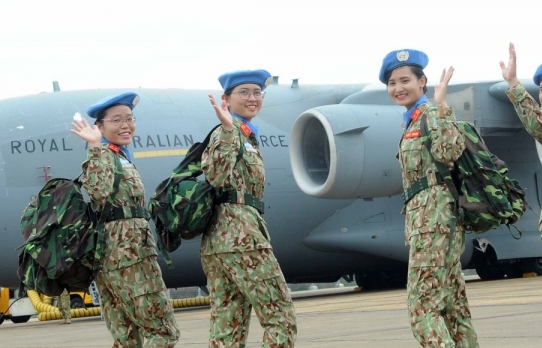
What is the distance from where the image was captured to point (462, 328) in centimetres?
499

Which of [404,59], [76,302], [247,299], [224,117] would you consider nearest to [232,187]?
[224,117]

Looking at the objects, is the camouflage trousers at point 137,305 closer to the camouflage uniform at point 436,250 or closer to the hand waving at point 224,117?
the hand waving at point 224,117

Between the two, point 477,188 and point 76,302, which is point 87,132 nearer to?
→ point 477,188

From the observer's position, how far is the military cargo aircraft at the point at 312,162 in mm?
12586

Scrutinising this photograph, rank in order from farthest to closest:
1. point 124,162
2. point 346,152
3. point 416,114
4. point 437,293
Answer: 1. point 346,152
2. point 124,162
3. point 416,114
4. point 437,293

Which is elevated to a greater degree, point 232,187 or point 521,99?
point 521,99

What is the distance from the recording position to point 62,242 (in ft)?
17.7

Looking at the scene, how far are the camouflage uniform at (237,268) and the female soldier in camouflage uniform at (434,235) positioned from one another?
0.65 meters

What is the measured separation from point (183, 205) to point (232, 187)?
0.27m

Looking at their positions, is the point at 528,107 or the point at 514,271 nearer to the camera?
the point at 528,107

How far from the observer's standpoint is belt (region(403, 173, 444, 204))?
500 cm

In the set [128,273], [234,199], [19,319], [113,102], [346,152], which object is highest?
[113,102]

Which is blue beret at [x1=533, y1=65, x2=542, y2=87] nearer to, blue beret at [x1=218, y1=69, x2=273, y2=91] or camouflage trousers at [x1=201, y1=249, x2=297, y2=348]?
blue beret at [x1=218, y1=69, x2=273, y2=91]

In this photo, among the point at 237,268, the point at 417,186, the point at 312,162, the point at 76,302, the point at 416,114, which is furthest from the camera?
the point at 76,302
